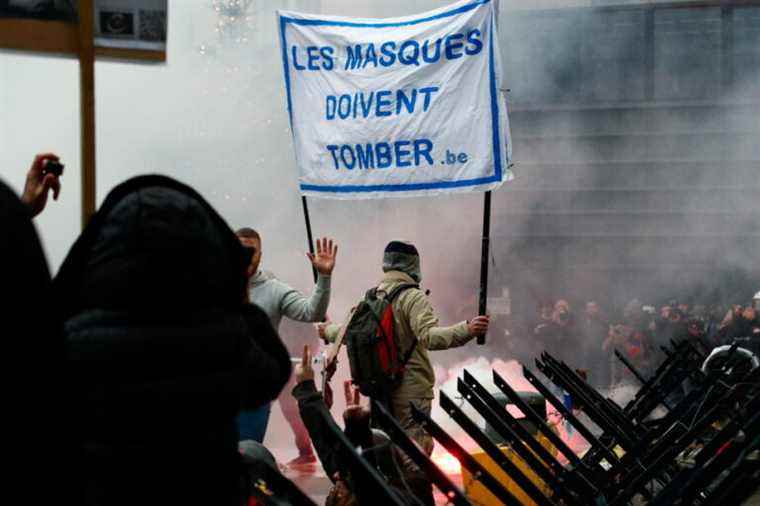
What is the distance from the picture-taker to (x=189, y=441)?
243cm

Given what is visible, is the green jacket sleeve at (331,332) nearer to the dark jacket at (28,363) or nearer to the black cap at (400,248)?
the black cap at (400,248)

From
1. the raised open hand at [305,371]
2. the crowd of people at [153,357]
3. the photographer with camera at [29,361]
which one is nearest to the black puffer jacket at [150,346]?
the crowd of people at [153,357]

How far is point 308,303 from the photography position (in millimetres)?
6473

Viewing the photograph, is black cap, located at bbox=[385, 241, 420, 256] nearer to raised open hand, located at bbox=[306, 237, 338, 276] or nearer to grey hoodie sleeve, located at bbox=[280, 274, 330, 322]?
grey hoodie sleeve, located at bbox=[280, 274, 330, 322]

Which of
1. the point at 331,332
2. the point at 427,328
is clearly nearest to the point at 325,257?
the point at 427,328

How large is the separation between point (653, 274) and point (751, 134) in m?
2.52

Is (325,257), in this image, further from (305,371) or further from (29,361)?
(29,361)

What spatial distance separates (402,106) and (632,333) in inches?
404

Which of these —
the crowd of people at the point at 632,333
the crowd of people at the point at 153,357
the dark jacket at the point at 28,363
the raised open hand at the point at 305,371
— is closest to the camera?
the dark jacket at the point at 28,363

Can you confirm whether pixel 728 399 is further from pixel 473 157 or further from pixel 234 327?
pixel 234 327

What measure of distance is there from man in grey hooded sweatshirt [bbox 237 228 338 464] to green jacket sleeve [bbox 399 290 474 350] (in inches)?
17.1

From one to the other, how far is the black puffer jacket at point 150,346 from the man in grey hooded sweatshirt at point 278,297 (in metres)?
3.61

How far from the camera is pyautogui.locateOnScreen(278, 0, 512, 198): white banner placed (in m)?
7.49

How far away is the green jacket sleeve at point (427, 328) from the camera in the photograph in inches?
263
